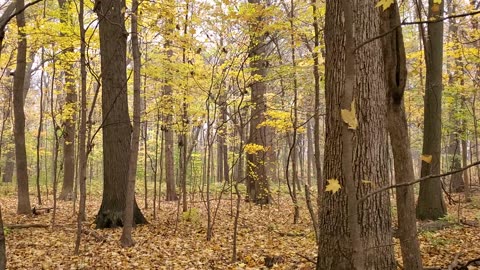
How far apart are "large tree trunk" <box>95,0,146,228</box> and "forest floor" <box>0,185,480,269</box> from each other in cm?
55

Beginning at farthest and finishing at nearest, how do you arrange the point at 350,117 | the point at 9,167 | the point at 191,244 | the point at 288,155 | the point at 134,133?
the point at 9,167, the point at 288,155, the point at 191,244, the point at 134,133, the point at 350,117

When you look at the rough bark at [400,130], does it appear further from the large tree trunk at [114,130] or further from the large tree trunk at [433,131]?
the large tree trunk at [114,130]

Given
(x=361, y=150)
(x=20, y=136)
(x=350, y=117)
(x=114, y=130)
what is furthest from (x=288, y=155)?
(x=20, y=136)

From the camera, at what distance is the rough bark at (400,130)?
2.82 m

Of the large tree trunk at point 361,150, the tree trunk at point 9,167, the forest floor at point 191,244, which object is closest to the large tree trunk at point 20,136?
the forest floor at point 191,244

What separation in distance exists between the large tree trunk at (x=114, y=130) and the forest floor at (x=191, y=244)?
0.55 meters

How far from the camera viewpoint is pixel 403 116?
2.93 m

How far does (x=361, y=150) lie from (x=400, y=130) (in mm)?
591

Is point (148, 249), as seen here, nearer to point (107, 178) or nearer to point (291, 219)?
point (107, 178)

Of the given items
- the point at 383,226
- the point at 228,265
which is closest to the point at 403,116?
the point at 383,226

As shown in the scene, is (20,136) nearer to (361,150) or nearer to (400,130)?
(361,150)

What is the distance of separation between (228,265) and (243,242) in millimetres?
1733

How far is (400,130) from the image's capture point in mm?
2904

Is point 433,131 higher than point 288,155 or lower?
higher
